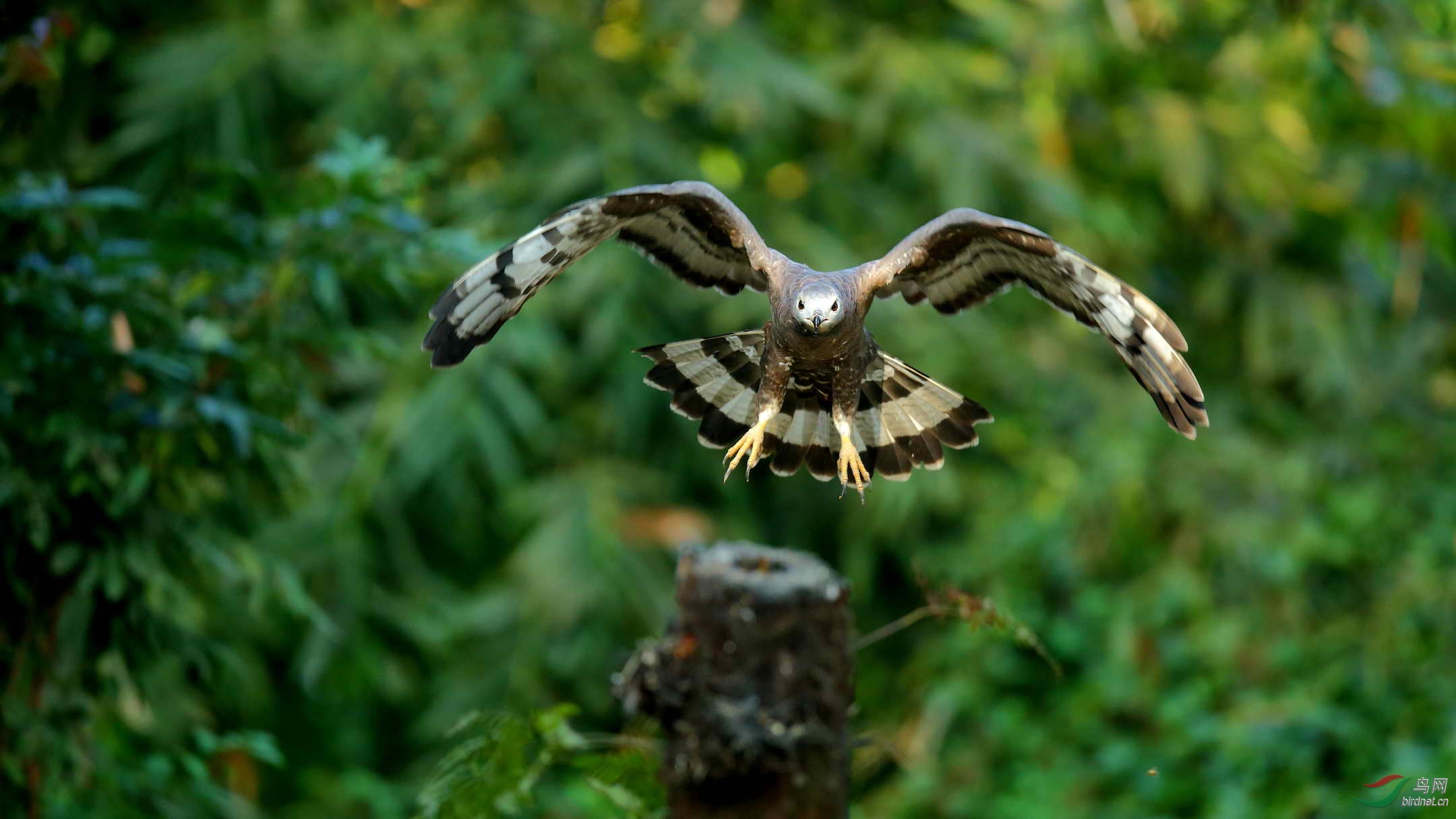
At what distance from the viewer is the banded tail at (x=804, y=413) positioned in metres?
3.72

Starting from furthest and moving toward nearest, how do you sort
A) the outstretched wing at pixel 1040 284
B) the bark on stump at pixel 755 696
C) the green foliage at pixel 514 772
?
the outstretched wing at pixel 1040 284 < the green foliage at pixel 514 772 < the bark on stump at pixel 755 696

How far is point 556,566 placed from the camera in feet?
20.2

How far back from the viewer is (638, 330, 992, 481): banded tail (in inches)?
146

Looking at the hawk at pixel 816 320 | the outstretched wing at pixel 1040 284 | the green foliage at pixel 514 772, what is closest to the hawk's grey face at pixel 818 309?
the hawk at pixel 816 320

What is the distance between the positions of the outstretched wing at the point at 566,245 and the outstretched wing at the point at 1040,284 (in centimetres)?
42

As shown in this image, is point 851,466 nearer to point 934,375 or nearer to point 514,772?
point 514,772

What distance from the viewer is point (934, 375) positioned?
6.42m

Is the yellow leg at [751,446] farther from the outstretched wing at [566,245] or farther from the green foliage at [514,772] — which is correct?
the green foliage at [514,772]

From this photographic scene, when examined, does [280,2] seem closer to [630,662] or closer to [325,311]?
[325,311]

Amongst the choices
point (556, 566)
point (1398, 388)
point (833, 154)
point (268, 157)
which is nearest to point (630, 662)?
point (556, 566)

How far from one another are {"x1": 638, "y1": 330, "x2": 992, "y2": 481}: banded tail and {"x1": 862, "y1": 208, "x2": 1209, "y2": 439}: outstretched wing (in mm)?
278

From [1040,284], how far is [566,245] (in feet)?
4.17

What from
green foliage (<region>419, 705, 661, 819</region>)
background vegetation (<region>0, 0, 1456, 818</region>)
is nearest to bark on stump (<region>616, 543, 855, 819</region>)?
green foliage (<region>419, 705, 661, 819</region>)

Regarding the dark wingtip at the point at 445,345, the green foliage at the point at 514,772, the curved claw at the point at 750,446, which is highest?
the dark wingtip at the point at 445,345
